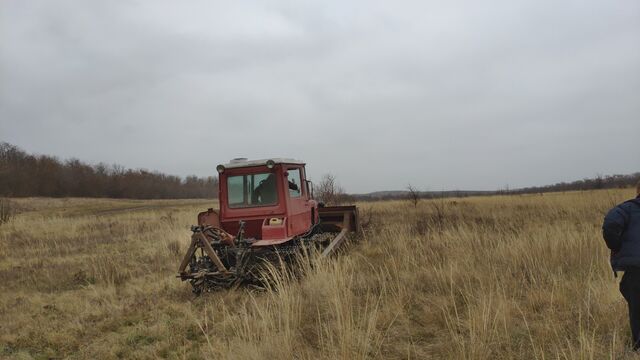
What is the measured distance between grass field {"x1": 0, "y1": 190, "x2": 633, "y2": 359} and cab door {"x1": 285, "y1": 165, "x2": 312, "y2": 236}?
1230mm

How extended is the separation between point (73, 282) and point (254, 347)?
276 inches

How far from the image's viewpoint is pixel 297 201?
30.2ft

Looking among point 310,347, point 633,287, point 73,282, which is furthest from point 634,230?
point 73,282

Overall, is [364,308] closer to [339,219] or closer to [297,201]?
[297,201]

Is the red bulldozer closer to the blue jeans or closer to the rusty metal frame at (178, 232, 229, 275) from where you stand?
the rusty metal frame at (178, 232, 229, 275)

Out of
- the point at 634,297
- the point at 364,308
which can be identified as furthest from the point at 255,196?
the point at 634,297

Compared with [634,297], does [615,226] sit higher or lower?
higher

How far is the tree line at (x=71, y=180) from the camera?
66.7 metres

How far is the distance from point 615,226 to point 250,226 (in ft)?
20.0

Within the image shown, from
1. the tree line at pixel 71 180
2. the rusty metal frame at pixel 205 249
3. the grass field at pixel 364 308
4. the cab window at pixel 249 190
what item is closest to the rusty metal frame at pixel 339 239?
the grass field at pixel 364 308

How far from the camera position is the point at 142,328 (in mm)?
5910

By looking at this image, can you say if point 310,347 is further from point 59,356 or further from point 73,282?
point 73,282

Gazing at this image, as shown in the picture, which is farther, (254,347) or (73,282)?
(73,282)

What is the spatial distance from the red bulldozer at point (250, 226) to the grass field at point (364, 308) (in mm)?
417
